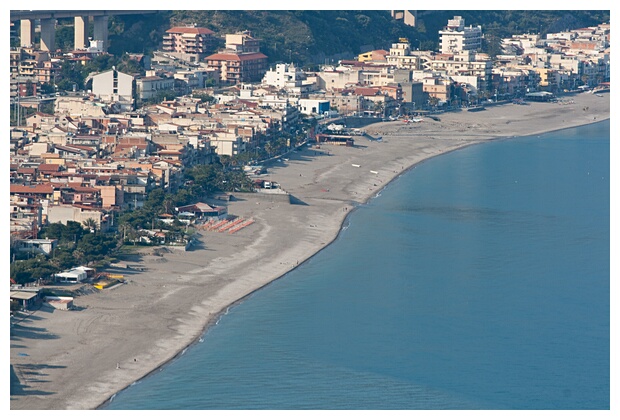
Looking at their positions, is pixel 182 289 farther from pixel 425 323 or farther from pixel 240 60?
pixel 240 60

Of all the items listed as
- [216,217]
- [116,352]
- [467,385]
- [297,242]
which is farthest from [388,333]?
[216,217]

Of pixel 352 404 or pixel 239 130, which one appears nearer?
pixel 352 404

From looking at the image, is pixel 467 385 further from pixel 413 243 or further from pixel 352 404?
pixel 413 243

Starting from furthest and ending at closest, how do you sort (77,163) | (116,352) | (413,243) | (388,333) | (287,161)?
(287,161) < (77,163) < (413,243) < (388,333) < (116,352)

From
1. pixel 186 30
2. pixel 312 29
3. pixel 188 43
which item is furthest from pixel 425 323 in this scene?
pixel 312 29

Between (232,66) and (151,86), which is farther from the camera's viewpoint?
(232,66)

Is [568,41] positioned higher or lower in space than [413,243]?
higher

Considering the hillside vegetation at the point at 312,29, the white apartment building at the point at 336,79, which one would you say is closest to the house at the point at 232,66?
the white apartment building at the point at 336,79
